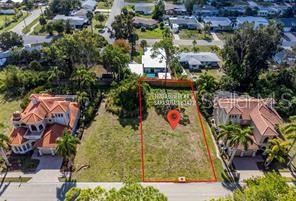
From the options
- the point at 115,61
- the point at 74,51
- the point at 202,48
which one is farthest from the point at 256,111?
the point at 74,51

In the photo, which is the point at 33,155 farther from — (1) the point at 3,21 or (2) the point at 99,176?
(1) the point at 3,21

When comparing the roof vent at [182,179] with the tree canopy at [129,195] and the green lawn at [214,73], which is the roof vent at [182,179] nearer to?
the tree canopy at [129,195]

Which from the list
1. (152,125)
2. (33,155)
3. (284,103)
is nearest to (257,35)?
(284,103)

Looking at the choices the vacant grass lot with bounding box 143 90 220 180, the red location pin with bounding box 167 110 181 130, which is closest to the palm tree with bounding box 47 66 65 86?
the vacant grass lot with bounding box 143 90 220 180

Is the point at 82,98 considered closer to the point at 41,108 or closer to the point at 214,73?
the point at 41,108

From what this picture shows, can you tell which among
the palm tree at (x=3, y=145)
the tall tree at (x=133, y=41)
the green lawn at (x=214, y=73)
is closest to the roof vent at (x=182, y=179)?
the palm tree at (x=3, y=145)

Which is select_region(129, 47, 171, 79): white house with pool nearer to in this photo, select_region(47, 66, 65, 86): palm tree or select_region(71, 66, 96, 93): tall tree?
select_region(71, 66, 96, 93): tall tree
